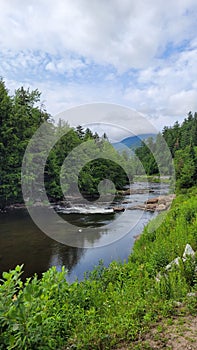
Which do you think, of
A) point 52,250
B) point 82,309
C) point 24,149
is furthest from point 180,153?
point 82,309

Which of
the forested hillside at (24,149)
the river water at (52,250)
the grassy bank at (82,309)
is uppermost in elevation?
the forested hillside at (24,149)

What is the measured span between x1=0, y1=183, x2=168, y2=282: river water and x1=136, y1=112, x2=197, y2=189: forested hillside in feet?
17.3

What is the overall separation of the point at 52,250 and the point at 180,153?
97.5ft

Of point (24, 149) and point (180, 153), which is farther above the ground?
point (180, 153)

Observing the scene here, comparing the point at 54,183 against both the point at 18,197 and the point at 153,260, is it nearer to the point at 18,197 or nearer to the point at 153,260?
the point at 18,197

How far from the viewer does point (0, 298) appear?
238 centimetres

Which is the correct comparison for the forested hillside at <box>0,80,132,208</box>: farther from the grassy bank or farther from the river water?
the grassy bank

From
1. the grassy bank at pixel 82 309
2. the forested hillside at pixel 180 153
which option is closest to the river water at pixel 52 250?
the grassy bank at pixel 82 309

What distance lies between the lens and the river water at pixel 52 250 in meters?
9.52

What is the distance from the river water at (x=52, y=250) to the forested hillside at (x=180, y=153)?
17.3 feet

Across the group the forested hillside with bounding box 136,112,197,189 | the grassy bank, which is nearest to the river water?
the grassy bank

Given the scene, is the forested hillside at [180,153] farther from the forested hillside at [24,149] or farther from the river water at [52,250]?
the forested hillside at [24,149]

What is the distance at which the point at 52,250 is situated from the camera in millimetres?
11078

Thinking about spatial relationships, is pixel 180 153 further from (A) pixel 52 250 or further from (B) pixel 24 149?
(A) pixel 52 250
